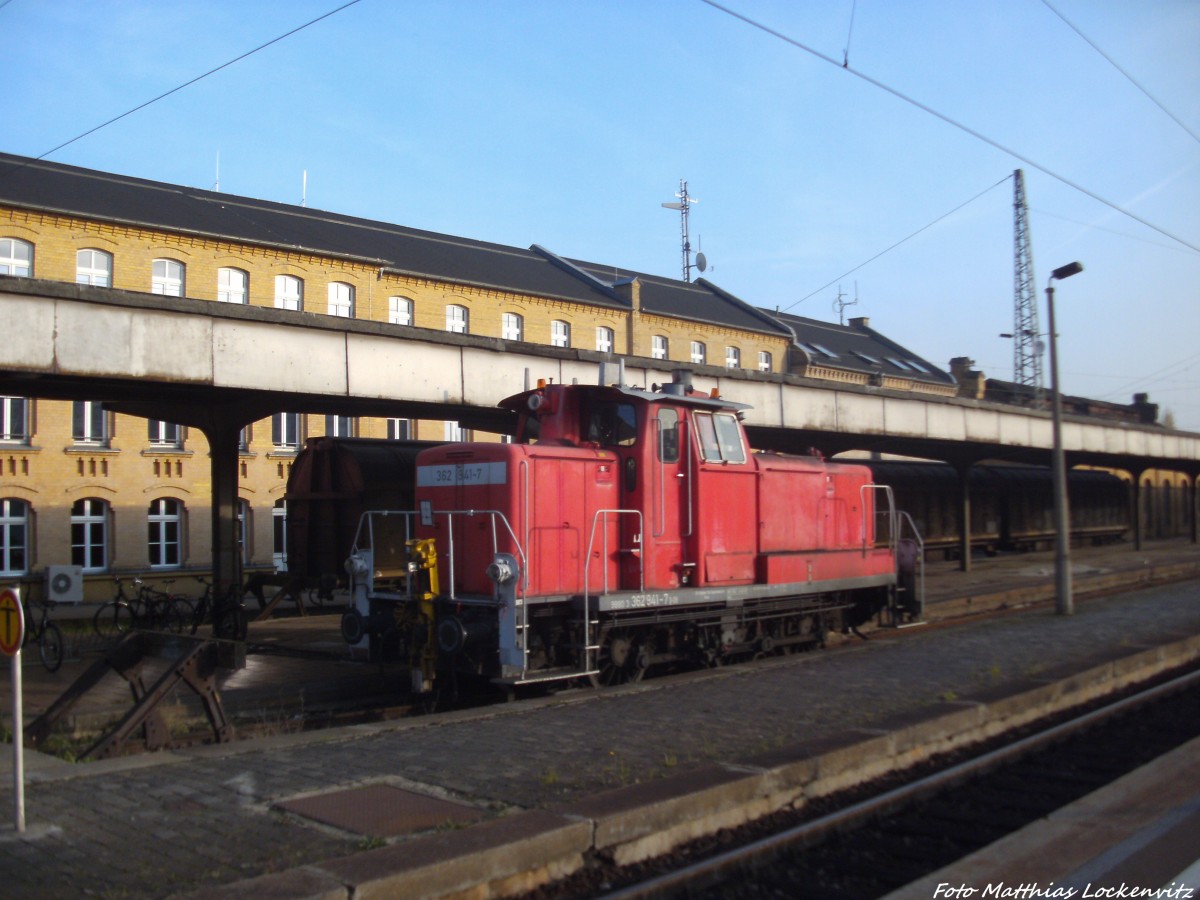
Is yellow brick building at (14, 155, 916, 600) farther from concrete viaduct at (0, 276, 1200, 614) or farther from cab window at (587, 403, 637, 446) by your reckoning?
cab window at (587, 403, 637, 446)

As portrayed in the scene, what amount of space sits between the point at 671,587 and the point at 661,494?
112 centimetres

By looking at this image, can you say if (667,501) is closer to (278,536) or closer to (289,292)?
(278,536)

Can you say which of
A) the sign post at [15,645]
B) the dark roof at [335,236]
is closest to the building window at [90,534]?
the dark roof at [335,236]

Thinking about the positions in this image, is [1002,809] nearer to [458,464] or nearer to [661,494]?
[661,494]

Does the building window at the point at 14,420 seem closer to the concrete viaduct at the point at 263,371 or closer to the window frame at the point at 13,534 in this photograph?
the window frame at the point at 13,534

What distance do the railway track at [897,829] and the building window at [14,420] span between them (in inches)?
988

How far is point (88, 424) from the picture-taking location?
26.8 m

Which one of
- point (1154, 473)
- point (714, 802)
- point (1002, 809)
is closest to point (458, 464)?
point (714, 802)

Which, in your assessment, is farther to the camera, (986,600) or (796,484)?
(986,600)

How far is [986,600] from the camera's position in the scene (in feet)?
70.3

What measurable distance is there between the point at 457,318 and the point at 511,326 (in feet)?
7.24

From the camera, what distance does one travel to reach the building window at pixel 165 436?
27875mm

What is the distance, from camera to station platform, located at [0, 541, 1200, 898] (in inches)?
197

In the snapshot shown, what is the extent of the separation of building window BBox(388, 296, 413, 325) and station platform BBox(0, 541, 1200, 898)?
68.6 feet
